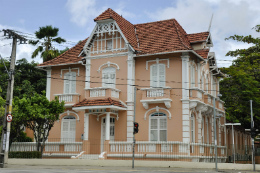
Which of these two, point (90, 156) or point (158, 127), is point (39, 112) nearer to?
point (90, 156)

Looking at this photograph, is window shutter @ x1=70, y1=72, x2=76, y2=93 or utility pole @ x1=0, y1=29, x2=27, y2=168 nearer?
utility pole @ x1=0, y1=29, x2=27, y2=168

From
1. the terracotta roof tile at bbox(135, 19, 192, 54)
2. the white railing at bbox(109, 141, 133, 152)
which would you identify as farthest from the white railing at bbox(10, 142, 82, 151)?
the terracotta roof tile at bbox(135, 19, 192, 54)

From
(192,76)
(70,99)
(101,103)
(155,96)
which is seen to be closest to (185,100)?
(155,96)

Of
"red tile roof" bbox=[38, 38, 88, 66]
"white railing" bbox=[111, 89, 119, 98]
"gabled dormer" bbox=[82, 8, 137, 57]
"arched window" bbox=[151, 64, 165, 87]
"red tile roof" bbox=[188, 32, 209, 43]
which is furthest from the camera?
"red tile roof" bbox=[38, 38, 88, 66]

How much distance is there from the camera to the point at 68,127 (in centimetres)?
2927

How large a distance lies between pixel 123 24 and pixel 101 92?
6.28 metres

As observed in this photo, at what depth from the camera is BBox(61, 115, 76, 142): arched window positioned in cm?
2898

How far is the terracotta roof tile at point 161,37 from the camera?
26609 millimetres

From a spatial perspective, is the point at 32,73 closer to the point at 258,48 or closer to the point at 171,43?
the point at 171,43

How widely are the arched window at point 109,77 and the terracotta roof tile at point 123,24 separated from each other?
2.66 m

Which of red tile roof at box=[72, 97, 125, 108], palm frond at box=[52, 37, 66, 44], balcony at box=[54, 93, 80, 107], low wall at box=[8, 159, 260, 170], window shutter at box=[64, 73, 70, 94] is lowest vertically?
low wall at box=[8, 159, 260, 170]

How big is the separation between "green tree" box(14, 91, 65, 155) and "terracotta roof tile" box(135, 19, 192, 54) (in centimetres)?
795

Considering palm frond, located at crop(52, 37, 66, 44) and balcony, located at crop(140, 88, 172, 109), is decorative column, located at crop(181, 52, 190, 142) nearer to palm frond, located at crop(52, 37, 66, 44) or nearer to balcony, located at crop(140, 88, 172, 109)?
balcony, located at crop(140, 88, 172, 109)

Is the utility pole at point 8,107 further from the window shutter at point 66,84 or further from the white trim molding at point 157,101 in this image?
the white trim molding at point 157,101
